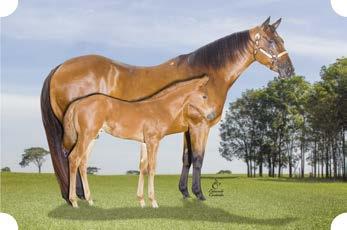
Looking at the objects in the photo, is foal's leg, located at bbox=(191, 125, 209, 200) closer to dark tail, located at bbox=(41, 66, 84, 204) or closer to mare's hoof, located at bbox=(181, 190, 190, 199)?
mare's hoof, located at bbox=(181, 190, 190, 199)

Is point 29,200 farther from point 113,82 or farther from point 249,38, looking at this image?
point 249,38

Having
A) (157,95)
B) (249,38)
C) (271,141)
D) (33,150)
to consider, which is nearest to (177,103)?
(157,95)

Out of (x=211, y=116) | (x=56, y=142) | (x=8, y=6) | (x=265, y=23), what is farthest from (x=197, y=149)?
(x=8, y=6)

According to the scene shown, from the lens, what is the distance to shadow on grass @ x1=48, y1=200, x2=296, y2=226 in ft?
22.0

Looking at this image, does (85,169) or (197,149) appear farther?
(197,149)

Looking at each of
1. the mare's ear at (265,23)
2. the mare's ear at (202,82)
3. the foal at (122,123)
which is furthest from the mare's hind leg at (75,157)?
the mare's ear at (265,23)

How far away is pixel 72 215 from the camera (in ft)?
21.9

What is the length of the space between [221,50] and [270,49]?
2.29 feet

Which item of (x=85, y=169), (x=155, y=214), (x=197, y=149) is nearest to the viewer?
(x=85, y=169)

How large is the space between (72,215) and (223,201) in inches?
95.3

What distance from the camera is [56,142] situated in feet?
22.7

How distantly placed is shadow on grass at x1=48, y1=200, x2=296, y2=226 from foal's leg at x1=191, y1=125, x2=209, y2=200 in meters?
A: 0.36

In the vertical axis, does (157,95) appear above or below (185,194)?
above

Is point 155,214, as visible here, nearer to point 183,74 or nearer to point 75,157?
point 75,157
